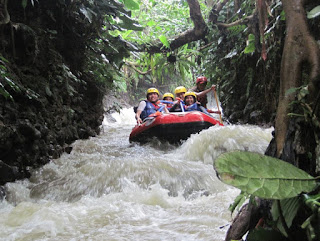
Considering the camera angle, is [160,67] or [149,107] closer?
[149,107]

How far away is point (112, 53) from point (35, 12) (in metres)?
1.94

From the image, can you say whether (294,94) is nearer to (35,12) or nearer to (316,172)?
(316,172)

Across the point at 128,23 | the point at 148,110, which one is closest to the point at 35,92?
the point at 128,23

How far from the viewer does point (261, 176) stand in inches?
27.7

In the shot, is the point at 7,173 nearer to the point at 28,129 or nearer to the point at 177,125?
the point at 28,129

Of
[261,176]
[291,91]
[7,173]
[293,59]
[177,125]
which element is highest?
[293,59]

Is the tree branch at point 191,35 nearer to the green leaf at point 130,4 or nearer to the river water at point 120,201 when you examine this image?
the green leaf at point 130,4

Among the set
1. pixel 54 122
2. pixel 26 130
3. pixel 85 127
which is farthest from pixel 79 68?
pixel 26 130

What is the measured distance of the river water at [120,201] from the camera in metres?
1.84

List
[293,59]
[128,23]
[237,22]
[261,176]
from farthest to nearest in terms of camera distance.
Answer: [237,22]
[128,23]
[293,59]
[261,176]

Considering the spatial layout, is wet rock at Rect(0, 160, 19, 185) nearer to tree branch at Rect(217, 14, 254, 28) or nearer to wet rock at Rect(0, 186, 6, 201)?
wet rock at Rect(0, 186, 6, 201)

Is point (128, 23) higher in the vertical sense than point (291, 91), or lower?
higher

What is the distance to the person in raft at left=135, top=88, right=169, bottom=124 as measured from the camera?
288 inches

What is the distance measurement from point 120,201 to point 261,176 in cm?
204
